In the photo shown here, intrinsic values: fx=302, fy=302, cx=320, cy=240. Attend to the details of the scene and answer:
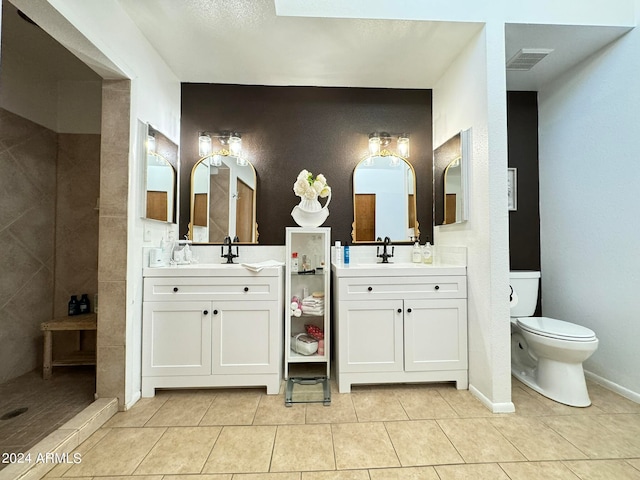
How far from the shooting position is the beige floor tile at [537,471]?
1389 millimetres

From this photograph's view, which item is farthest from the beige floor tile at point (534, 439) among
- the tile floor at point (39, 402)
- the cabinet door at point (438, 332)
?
the tile floor at point (39, 402)

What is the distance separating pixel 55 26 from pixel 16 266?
1.87m

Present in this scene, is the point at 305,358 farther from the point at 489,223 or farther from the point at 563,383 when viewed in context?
the point at 563,383

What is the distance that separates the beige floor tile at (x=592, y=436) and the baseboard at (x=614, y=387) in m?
0.47

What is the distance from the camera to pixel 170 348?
2.12m

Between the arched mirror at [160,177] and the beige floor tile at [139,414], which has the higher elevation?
the arched mirror at [160,177]

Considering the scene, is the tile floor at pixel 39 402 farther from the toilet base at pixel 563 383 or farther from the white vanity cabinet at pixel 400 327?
the toilet base at pixel 563 383

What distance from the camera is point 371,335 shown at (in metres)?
2.20

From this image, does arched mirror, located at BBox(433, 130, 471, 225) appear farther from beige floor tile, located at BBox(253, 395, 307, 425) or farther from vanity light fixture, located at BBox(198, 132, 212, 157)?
vanity light fixture, located at BBox(198, 132, 212, 157)

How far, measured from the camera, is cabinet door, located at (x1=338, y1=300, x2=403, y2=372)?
219 centimetres

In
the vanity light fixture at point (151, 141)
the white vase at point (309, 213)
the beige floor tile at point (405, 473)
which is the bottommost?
the beige floor tile at point (405, 473)

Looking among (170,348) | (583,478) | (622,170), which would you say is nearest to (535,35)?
(622,170)

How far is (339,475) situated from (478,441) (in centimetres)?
81

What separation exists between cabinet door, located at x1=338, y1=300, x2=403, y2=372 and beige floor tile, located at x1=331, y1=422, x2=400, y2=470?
450 millimetres
